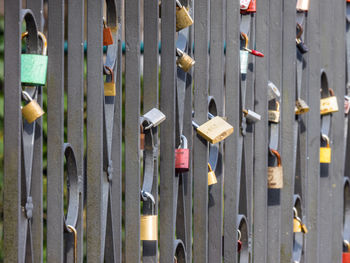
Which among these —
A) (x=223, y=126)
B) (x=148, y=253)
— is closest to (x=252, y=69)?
(x=223, y=126)

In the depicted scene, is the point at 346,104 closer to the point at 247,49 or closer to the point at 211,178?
the point at 247,49

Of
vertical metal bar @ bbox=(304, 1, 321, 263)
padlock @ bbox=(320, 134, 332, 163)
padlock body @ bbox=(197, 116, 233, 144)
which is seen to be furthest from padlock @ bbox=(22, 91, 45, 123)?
padlock @ bbox=(320, 134, 332, 163)

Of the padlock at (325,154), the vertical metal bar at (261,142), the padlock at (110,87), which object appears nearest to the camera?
the padlock at (110,87)

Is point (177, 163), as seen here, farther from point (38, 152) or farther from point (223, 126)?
point (38, 152)

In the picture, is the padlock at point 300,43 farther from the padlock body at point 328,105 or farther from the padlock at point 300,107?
the padlock body at point 328,105

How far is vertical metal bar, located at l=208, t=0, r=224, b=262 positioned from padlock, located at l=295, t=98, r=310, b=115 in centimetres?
51

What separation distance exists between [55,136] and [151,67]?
0.42 meters

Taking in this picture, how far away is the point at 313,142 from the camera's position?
9.27 ft

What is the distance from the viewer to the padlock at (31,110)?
1488 millimetres

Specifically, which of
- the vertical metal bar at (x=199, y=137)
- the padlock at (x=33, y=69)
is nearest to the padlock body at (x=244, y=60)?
the vertical metal bar at (x=199, y=137)

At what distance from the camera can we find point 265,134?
248 cm

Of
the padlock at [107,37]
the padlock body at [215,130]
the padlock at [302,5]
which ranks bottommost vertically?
the padlock body at [215,130]

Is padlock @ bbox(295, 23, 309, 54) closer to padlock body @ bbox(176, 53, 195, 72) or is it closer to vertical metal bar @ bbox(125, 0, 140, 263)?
padlock body @ bbox(176, 53, 195, 72)

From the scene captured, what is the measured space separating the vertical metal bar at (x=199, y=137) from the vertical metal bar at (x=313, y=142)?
734 mm
